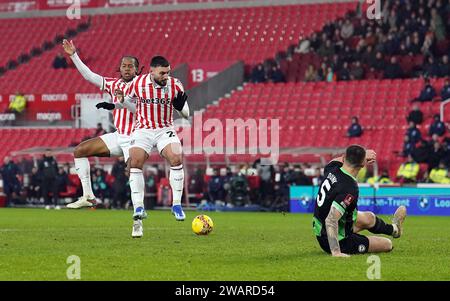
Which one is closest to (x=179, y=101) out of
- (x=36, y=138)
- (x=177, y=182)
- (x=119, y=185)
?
(x=177, y=182)

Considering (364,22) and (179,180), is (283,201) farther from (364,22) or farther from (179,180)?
(179,180)

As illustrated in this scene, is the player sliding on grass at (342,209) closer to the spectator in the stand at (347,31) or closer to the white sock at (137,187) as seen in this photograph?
the white sock at (137,187)

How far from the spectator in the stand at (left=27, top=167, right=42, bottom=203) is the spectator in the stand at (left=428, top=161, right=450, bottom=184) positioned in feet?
42.0

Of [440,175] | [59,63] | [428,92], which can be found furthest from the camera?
[59,63]

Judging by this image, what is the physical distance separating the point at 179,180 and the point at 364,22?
75.3ft

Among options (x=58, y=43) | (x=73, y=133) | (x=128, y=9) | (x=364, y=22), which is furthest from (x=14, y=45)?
(x=364, y=22)

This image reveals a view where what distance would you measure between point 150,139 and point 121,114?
1009 millimetres

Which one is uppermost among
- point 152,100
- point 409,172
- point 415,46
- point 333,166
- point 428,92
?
point 415,46

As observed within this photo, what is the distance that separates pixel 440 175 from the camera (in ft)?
90.1

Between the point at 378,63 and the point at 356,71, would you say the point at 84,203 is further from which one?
the point at 356,71

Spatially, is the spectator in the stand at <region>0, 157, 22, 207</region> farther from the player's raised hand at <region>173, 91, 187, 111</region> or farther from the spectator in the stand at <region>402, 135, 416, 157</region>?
the player's raised hand at <region>173, 91, 187, 111</region>

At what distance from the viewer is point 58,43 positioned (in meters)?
45.9

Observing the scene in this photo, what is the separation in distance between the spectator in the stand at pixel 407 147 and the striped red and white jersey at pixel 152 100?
15612 millimetres

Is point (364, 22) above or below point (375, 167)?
above
